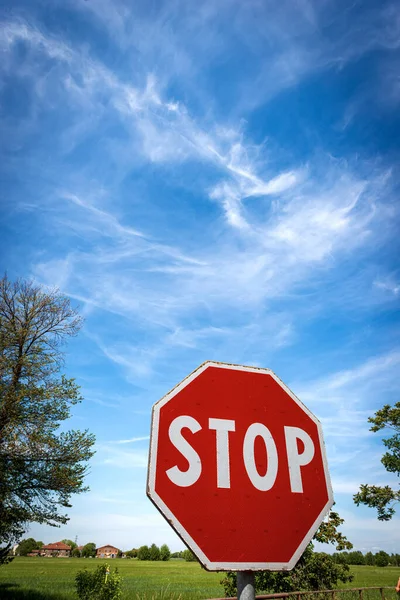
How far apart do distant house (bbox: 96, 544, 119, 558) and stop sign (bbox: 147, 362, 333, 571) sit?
558ft

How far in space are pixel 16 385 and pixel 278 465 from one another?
1515 centimetres

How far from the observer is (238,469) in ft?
Result: 5.83

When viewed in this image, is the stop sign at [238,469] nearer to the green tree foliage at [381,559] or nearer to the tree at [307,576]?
the tree at [307,576]

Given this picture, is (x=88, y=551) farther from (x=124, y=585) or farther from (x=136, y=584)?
(x=124, y=585)

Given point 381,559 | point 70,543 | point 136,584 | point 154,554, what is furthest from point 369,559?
point 70,543

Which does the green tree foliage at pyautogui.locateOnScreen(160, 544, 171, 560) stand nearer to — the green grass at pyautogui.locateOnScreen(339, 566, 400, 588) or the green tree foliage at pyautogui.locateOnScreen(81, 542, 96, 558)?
the green tree foliage at pyautogui.locateOnScreen(81, 542, 96, 558)

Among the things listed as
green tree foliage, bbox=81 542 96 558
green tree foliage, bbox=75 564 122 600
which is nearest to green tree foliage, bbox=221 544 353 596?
green tree foliage, bbox=75 564 122 600

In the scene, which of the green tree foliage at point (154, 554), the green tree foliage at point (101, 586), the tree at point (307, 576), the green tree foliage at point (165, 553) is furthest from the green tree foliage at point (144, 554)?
the tree at point (307, 576)

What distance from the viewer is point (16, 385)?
14.7m

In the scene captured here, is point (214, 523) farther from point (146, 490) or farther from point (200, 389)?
point (200, 389)

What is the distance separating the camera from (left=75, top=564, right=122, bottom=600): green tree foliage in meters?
13.2

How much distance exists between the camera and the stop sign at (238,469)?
1.60 meters

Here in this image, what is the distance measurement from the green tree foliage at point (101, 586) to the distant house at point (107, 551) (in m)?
153

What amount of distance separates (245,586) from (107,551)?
174966mm
